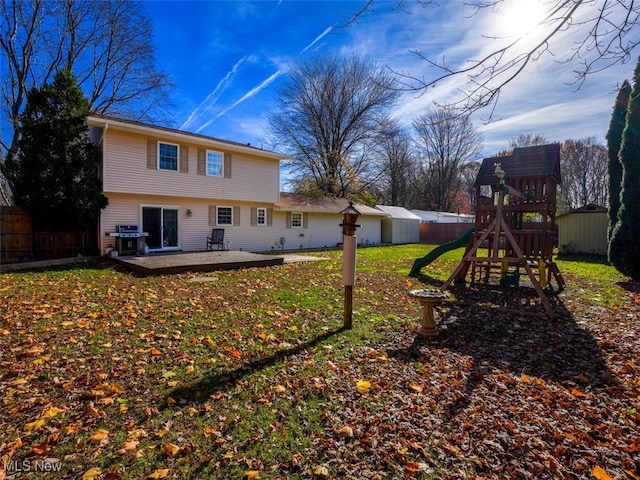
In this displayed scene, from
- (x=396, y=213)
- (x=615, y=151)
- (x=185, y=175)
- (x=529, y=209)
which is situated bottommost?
(x=529, y=209)

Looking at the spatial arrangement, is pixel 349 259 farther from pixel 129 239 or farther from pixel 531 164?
pixel 129 239

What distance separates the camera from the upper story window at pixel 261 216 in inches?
694

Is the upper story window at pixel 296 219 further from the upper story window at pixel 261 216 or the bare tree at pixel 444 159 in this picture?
the bare tree at pixel 444 159

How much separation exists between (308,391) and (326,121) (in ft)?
102

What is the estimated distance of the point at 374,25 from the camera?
4.24 m

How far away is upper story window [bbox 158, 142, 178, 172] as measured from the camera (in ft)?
45.2

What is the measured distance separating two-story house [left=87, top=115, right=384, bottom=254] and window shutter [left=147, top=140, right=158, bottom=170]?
37 mm

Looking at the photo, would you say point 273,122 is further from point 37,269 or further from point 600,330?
point 600,330

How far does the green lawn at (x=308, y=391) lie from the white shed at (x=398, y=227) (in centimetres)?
2023

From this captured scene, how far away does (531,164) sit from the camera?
27.7 ft

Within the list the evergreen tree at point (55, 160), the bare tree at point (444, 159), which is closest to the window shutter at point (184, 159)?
the evergreen tree at point (55, 160)


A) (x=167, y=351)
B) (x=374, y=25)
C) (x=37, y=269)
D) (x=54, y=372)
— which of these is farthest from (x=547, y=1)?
(x=37, y=269)

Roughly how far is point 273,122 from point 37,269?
24339 millimetres

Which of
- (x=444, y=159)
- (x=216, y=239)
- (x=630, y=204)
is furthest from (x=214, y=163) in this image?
(x=444, y=159)
